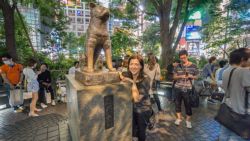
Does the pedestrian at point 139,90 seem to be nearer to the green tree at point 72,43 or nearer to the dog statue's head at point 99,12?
the dog statue's head at point 99,12

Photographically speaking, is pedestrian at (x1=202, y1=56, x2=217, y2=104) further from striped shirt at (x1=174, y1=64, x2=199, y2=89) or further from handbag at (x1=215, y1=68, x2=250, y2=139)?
handbag at (x1=215, y1=68, x2=250, y2=139)

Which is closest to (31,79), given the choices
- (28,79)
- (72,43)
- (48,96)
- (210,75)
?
(28,79)

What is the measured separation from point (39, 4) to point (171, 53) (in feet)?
24.5

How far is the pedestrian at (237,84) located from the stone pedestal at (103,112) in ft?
4.90

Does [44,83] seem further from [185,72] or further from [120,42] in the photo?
[120,42]

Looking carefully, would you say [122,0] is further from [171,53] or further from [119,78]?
[119,78]

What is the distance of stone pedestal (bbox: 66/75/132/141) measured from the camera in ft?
8.31

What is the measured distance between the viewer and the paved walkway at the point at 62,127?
4078 mm

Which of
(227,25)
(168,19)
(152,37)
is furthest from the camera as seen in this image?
(152,37)

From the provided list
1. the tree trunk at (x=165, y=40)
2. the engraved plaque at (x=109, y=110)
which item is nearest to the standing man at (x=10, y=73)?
the engraved plaque at (x=109, y=110)

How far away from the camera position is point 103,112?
2.73 m

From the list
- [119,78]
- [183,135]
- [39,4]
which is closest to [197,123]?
[183,135]

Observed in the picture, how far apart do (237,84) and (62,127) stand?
3.90 m

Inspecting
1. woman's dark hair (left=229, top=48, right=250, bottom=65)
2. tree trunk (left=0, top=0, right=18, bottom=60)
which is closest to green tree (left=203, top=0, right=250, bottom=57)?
woman's dark hair (left=229, top=48, right=250, bottom=65)
